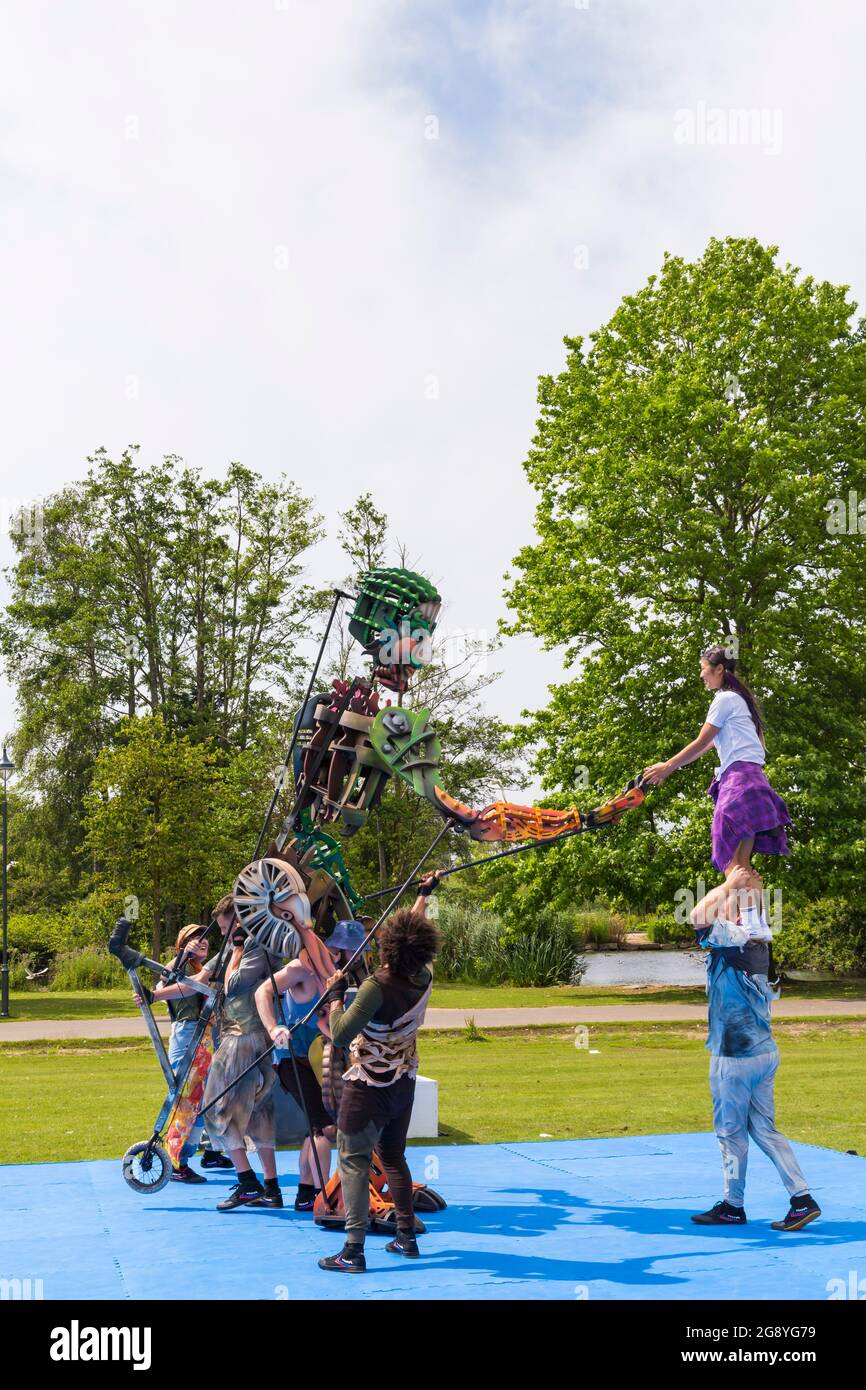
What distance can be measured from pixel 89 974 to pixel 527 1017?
45.0 feet

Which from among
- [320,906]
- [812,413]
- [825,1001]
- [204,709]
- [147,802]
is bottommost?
[825,1001]

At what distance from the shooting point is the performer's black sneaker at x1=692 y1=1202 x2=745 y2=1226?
7.80 meters

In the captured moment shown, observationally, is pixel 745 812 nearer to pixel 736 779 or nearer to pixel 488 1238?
pixel 736 779

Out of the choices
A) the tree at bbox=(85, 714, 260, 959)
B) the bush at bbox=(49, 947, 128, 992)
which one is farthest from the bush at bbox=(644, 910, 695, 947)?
the bush at bbox=(49, 947, 128, 992)

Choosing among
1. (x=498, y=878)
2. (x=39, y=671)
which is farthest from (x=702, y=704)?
(x=39, y=671)

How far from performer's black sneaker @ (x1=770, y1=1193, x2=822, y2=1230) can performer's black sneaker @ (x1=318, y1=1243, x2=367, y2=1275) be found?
99.6 inches

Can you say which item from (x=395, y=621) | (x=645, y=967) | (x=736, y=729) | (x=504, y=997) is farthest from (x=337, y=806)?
(x=645, y=967)

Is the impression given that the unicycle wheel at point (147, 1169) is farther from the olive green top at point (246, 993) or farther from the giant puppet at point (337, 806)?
the olive green top at point (246, 993)

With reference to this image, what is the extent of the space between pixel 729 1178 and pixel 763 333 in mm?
22261

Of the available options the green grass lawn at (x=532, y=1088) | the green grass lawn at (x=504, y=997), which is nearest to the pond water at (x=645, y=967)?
the green grass lawn at (x=504, y=997)

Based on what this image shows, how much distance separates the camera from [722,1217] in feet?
25.7

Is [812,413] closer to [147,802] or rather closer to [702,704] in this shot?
[702,704]

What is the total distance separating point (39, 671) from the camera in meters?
43.5

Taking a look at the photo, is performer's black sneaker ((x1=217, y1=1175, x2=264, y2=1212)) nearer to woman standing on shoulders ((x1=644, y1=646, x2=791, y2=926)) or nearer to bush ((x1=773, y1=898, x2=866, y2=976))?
woman standing on shoulders ((x1=644, y1=646, x2=791, y2=926))
